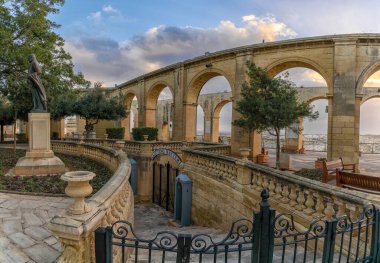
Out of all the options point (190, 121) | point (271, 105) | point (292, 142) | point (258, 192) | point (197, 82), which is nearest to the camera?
point (258, 192)

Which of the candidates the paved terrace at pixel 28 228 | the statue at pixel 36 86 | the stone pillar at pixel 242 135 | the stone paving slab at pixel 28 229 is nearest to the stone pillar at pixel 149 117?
the stone pillar at pixel 242 135

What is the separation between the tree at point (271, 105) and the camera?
1034 cm

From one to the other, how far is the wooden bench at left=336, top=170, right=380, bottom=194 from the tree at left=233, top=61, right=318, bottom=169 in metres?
4.41

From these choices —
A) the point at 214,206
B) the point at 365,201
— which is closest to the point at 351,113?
the point at 214,206

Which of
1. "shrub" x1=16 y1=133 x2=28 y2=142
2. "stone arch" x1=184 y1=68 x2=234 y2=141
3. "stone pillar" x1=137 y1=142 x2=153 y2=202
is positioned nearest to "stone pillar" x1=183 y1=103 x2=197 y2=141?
"stone arch" x1=184 y1=68 x2=234 y2=141

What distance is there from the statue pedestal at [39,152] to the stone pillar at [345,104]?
40.1 ft

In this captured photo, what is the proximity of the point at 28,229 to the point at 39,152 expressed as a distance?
18.8 feet

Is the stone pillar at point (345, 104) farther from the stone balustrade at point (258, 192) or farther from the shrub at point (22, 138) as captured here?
the shrub at point (22, 138)

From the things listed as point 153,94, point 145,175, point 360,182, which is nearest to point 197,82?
point 153,94

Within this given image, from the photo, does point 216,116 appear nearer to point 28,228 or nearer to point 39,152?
point 39,152

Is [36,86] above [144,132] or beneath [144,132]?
above

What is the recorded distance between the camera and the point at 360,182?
5.74 metres

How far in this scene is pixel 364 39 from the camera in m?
12.1

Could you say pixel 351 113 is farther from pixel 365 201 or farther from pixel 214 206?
pixel 365 201
